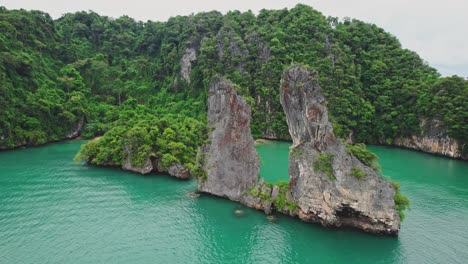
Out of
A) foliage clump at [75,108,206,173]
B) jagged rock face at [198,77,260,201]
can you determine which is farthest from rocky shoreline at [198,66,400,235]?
foliage clump at [75,108,206,173]

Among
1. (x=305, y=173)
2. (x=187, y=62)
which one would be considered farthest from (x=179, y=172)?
(x=187, y=62)

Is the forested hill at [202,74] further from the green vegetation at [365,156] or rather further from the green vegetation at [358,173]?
the green vegetation at [358,173]


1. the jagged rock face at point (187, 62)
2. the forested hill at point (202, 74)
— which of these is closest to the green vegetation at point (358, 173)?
the forested hill at point (202, 74)

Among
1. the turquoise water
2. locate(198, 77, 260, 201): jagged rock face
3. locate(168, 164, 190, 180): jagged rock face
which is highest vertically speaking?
locate(198, 77, 260, 201): jagged rock face

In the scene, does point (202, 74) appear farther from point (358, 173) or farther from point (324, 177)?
point (358, 173)

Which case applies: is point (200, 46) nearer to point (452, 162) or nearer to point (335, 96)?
point (335, 96)

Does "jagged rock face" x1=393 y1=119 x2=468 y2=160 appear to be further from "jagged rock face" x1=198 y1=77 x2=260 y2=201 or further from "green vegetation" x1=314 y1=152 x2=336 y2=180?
"jagged rock face" x1=198 y1=77 x2=260 y2=201

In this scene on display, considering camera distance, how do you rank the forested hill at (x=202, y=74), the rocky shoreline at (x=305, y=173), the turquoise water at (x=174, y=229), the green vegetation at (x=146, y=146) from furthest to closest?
the forested hill at (x=202, y=74)
the green vegetation at (x=146, y=146)
the rocky shoreline at (x=305, y=173)
the turquoise water at (x=174, y=229)
